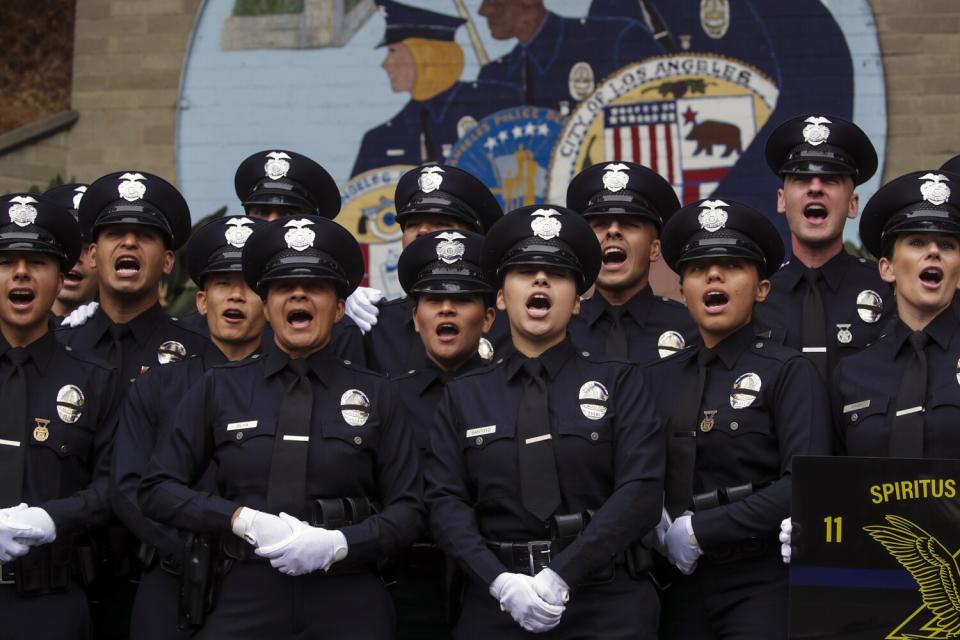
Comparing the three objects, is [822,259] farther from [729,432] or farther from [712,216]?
[729,432]

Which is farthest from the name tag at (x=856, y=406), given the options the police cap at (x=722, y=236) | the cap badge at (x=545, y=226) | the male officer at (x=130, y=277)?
the male officer at (x=130, y=277)

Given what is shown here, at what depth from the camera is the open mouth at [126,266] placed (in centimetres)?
622

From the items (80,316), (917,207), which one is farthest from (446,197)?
(917,207)

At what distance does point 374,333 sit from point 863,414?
225 cm

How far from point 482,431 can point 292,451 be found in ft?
2.18

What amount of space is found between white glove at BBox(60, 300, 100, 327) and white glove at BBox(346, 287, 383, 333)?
1.10m

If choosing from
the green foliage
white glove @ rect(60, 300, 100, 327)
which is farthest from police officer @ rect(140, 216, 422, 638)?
the green foliage

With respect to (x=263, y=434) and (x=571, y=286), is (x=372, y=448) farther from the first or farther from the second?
(x=571, y=286)

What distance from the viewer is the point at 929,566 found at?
474cm

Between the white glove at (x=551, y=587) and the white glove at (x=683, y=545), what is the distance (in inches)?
19.7

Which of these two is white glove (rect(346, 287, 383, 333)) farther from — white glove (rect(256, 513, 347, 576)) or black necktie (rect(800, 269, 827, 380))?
black necktie (rect(800, 269, 827, 380))

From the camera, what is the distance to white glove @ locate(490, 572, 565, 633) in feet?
15.8

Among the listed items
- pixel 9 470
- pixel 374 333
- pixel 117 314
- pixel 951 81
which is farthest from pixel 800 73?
pixel 9 470

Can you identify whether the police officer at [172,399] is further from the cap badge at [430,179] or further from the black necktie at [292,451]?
the cap badge at [430,179]
